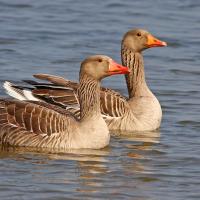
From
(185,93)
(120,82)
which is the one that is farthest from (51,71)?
(185,93)

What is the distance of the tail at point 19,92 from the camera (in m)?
15.6

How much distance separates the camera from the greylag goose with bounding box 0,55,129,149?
13.8 metres

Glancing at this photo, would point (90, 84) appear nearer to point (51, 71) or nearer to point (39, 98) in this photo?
point (39, 98)

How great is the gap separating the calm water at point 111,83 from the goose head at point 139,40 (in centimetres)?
137

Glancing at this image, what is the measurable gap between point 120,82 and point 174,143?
14.7 ft

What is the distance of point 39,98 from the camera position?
1588 cm

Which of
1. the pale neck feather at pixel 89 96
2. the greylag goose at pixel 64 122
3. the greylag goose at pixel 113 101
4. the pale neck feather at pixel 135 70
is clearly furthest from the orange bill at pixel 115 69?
the pale neck feather at pixel 135 70

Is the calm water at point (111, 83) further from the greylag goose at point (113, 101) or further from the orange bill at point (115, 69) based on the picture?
the orange bill at point (115, 69)

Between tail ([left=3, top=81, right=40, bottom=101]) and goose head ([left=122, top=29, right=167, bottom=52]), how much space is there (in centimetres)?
196

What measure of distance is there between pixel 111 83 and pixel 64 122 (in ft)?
16.7

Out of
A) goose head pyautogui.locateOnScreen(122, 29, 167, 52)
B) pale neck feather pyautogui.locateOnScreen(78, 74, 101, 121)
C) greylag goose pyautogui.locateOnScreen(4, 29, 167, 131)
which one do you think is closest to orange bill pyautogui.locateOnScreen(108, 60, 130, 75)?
pale neck feather pyautogui.locateOnScreen(78, 74, 101, 121)

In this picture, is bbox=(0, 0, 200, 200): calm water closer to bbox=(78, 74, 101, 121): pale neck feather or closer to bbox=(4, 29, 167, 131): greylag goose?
bbox=(4, 29, 167, 131): greylag goose

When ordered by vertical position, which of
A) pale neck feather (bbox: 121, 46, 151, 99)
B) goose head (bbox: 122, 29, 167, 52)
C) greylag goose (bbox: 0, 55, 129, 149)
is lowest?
greylag goose (bbox: 0, 55, 129, 149)

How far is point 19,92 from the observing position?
15.8m
